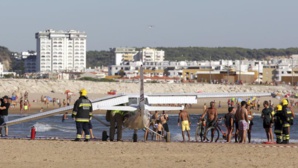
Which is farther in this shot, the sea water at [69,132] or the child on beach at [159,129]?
the sea water at [69,132]

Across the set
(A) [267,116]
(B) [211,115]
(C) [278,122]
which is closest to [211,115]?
(B) [211,115]

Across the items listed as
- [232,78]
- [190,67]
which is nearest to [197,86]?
[232,78]

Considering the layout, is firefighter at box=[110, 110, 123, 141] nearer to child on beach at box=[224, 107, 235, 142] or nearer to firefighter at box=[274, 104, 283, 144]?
child on beach at box=[224, 107, 235, 142]

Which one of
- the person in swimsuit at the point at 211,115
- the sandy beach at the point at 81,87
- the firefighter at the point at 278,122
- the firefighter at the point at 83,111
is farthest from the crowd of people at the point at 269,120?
the sandy beach at the point at 81,87

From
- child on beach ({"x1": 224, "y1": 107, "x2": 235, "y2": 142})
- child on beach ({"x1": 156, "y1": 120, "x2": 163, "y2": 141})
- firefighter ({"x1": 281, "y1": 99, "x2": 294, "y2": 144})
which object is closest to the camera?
firefighter ({"x1": 281, "y1": 99, "x2": 294, "y2": 144})

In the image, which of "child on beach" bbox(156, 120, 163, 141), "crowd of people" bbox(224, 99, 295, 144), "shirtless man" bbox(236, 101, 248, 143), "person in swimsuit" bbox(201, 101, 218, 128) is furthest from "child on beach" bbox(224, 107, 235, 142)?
"child on beach" bbox(156, 120, 163, 141)

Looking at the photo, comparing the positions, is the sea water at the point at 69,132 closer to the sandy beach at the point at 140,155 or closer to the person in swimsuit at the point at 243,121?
the person in swimsuit at the point at 243,121

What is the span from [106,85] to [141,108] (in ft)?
302

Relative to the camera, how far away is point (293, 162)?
58.7 feet

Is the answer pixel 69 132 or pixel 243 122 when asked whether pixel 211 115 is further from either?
pixel 69 132

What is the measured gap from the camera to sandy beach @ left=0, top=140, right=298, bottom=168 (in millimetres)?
17594

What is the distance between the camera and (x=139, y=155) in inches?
757

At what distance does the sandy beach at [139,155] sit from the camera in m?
17.6

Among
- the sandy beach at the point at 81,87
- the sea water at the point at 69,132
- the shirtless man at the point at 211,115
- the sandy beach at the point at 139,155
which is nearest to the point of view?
the sandy beach at the point at 139,155
